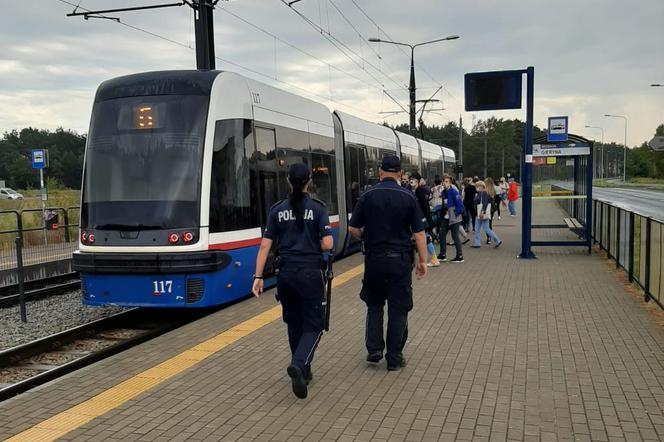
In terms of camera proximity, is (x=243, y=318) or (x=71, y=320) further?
(x=71, y=320)

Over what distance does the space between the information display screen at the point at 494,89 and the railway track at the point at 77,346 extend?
7261 millimetres

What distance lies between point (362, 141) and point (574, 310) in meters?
8.46

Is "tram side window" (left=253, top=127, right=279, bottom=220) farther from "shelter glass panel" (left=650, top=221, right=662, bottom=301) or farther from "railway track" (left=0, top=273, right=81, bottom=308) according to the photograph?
"shelter glass panel" (left=650, top=221, right=662, bottom=301)

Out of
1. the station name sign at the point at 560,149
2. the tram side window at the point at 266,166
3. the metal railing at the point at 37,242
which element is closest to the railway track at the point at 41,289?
the metal railing at the point at 37,242

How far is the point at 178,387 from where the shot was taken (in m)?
5.16

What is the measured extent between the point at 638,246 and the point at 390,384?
5.71 meters

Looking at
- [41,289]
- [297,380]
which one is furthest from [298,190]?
[41,289]

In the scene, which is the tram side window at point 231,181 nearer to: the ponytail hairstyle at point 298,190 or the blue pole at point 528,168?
the ponytail hairstyle at point 298,190

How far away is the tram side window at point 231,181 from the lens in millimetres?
7879

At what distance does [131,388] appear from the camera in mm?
5148

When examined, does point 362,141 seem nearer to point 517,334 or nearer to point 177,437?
point 517,334

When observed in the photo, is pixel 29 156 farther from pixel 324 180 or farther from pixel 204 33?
pixel 324 180

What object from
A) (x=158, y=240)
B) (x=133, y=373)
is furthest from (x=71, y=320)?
(x=133, y=373)

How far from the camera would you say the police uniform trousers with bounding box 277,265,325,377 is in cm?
483
